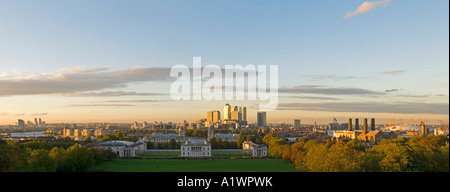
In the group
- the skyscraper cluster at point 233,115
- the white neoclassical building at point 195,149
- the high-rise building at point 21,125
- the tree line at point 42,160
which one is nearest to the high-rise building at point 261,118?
the skyscraper cluster at point 233,115

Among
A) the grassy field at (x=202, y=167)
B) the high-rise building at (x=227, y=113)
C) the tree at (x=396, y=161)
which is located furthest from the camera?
the high-rise building at (x=227, y=113)

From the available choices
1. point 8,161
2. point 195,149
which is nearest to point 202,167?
point 8,161

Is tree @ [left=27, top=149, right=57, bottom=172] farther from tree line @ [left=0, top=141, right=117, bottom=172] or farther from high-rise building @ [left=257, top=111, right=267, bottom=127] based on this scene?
high-rise building @ [left=257, top=111, right=267, bottom=127]

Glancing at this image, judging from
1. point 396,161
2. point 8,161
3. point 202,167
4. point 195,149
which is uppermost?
point 8,161

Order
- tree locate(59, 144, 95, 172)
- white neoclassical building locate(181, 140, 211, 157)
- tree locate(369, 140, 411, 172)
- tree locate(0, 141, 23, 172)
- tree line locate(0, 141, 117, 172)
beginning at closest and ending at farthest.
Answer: tree locate(0, 141, 23, 172), tree line locate(0, 141, 117, 172), tree locate(369, 140, 411, 172), tree locate(59, 144, 95, 172), white neoclassical building locate(181, 140, 211, 157)

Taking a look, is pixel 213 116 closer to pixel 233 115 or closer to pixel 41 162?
pixel 233 115

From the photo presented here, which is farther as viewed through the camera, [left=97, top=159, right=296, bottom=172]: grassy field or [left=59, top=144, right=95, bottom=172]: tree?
[left=97, top=159, right=296, bottom=172]: grassy field

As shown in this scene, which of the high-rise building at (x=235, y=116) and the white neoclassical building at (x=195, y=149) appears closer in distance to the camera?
the white neoclassical building at (x=195, y=149)

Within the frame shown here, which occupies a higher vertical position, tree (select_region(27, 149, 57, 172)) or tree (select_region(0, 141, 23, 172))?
tree (select_region(0, 141, 23, 172))

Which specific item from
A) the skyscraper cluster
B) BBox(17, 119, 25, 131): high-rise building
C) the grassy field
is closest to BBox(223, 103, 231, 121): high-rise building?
the skyscraper cluster

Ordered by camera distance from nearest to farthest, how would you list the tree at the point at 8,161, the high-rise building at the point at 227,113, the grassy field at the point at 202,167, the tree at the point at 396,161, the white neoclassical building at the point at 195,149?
the tree at the point at 8,161 → the tree at the point at 396,161 → the grassy field at the point at 202,167 → the white neoclassical building at the point at 195,149 → the high-rise building at the point at 227,113

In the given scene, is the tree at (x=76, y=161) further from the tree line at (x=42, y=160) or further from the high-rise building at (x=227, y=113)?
the high-rise building at (x=227, y=113)
